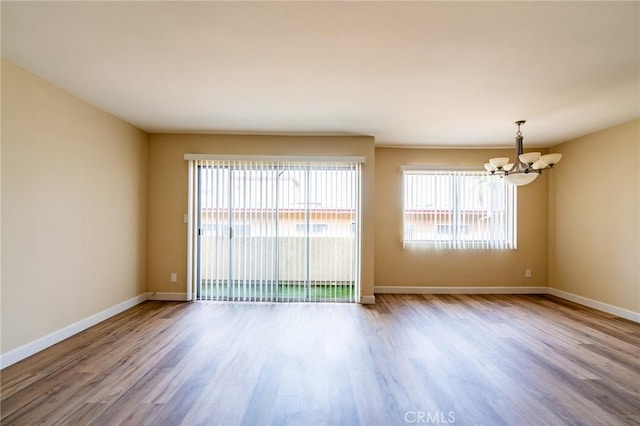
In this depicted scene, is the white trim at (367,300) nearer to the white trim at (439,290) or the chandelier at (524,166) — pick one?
the white trim at (439,290)

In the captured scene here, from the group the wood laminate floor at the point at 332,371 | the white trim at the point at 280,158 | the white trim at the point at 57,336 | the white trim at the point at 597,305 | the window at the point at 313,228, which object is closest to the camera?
the wood laminate floor at the point at 332,371

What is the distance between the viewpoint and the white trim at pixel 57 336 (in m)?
2.45

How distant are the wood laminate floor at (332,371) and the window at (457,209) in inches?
57.1

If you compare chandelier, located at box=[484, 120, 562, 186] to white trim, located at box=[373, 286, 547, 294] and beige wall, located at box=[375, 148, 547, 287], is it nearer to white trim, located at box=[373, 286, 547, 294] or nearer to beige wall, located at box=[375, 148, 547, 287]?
beige wall, located at box=[375, 148, 547, 287]

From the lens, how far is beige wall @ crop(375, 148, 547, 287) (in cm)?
496

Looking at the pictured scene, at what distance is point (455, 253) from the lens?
496 cm

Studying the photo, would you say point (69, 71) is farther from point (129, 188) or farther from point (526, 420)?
point (526, 420)

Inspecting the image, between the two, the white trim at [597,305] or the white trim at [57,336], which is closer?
the white trim at [57,336]

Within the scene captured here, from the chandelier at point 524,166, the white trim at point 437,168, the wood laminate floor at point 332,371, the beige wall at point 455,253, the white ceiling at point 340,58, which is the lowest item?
the wood laminate floor at point 332,371

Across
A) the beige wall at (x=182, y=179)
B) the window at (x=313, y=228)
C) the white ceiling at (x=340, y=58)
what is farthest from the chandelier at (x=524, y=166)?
the window at (x=313, y=228)

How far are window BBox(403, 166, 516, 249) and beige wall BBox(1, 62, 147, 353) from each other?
418cm

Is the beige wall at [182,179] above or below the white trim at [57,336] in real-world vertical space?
above

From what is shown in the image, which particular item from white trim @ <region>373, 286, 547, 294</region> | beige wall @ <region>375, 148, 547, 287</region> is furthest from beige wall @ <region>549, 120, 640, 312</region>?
white trim @ <region>373, 286, 547, 294</region>

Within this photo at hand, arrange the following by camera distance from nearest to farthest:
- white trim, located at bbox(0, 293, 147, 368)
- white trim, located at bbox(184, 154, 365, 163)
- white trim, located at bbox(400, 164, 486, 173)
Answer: white trim, located at bbox(0, 293, 147, 368)
white trim, located at bbox(184, 154, 365, 163)
white trim, located at bbox(400, 164, 486, 173)
